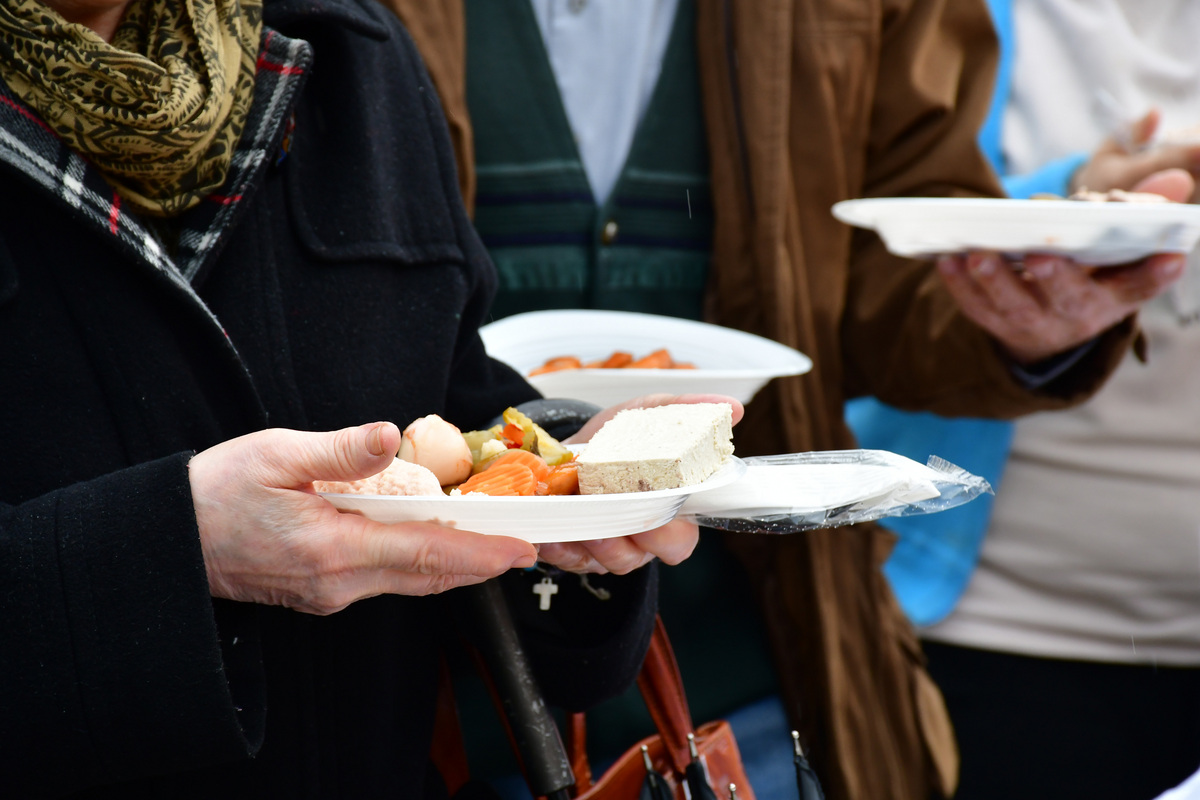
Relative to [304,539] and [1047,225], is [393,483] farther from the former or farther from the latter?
[1047,225]

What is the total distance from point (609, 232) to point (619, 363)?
331 mm

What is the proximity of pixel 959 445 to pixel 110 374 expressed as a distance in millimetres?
1954

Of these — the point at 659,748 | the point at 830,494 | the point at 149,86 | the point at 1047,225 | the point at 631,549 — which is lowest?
the point at 659,748

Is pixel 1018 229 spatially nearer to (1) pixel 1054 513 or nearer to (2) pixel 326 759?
(1) pixel 1054 513

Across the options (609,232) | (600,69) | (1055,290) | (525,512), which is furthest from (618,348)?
(525,512)

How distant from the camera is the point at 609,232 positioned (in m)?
2.07

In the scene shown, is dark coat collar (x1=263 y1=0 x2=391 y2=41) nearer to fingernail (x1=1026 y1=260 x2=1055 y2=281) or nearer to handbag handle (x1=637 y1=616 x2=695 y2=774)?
handbag handle (x1=637 y1=616 x2=695 y2=774)

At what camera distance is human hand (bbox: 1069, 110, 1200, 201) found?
2.00 metres

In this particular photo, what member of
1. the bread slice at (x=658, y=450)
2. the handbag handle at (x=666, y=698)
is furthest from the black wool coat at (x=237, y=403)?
the bread slice at (x=658, y=450)

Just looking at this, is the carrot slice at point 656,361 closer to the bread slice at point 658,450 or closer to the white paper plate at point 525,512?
the bread slice at point 658,450

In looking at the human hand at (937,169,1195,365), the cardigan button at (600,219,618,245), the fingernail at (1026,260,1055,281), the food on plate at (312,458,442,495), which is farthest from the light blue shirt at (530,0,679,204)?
the food on plate at (312,458,442,495)

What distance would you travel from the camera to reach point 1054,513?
7.85 feet

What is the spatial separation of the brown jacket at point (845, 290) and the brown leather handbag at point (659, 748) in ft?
1.98

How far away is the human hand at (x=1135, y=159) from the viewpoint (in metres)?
2.00
